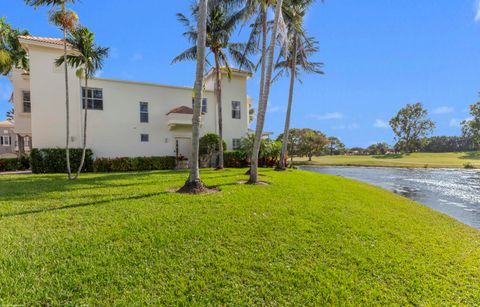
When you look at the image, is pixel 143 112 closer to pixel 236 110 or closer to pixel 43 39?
pixel 43 39

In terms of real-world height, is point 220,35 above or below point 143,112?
above

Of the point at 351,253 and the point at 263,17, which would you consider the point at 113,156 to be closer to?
the point at 263,17

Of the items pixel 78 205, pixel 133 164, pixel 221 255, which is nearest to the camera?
pixel 221 255

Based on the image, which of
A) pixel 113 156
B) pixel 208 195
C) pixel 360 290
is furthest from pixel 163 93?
pixel 360 290

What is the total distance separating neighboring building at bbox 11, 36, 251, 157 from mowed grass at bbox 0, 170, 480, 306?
33.9ft

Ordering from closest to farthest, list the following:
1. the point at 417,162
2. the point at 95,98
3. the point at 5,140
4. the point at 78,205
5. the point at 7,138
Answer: the point at 78,205, the point at 95,98, the point at 5,140, the point at 7,138, the point at 417,162

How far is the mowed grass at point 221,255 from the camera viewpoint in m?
3.01

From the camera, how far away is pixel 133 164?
15297 mm

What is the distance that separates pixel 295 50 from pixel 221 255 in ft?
49.3

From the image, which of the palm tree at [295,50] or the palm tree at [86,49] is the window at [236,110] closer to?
the palm tree at [295,50]

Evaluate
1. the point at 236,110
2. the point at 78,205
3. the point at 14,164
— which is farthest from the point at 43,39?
the point at 78,205

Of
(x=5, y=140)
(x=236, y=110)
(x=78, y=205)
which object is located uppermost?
(x=236, y=110)

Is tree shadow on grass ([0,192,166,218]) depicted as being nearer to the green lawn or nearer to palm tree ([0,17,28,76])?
palm tree ([0,17,28,76])

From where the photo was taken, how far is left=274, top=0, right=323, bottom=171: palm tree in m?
12.5
